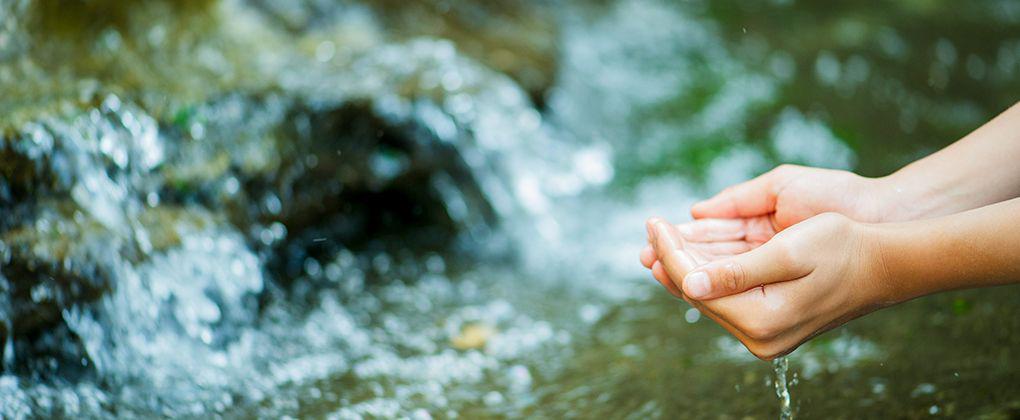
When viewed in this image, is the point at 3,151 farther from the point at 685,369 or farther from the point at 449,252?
the point at 685,369

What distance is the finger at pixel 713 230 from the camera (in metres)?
2.39

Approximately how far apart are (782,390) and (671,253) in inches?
21.6

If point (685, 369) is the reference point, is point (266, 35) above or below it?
above

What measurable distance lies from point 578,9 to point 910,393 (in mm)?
4495

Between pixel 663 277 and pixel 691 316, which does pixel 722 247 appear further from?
pixel 691 316

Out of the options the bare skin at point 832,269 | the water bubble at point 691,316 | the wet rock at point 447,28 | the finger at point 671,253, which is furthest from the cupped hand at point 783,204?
the wet rock at point 447,28

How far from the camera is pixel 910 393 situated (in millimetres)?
2477

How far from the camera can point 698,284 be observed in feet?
6.22

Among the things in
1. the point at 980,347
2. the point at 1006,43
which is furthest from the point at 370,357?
the point at 1006,43

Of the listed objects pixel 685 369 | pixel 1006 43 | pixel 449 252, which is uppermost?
pixel 1006 43

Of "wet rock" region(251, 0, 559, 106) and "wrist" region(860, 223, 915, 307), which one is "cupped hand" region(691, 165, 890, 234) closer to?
"wrist" region(860, 223, 915, 307)

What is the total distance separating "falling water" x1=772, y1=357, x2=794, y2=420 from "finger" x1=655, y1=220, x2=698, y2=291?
40cm

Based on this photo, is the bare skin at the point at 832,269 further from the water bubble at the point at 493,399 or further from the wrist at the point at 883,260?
the water bubble at the point at 493,399

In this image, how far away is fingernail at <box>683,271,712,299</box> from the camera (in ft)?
Result: 6.21
